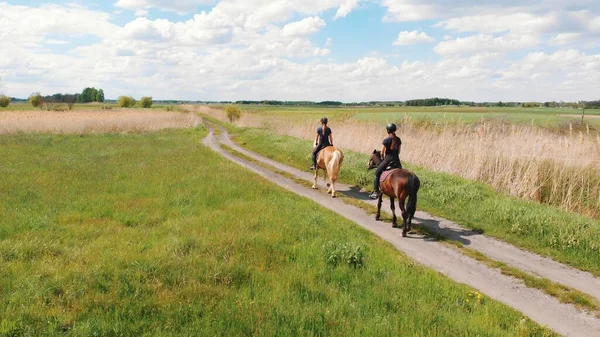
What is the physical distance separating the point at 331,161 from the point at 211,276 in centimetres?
817

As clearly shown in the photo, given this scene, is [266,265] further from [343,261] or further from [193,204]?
[193,204]

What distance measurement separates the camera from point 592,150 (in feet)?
44.5

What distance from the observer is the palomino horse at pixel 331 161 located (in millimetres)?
13617

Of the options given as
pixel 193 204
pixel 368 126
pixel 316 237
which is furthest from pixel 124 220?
pixel 368 126

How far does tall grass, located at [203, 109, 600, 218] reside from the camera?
1240 cm

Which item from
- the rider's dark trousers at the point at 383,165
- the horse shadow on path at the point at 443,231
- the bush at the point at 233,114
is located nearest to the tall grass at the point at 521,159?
the horse shadow on path at the point at 443,231

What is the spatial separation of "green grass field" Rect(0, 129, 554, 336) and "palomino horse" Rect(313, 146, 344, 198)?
2575 mm

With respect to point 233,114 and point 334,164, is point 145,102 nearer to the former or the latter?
point 233,114

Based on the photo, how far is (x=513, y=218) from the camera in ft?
31.9

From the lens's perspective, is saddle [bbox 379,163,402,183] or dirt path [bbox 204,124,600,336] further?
saddle [bbox 379,163,402,183]

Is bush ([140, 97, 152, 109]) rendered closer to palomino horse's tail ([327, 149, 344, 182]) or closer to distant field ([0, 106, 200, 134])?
distant field ([0, 106, 200, 134])

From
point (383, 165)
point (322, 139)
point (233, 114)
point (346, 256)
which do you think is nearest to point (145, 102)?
point (233, 114)

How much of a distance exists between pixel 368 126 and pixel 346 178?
1053 centimetres

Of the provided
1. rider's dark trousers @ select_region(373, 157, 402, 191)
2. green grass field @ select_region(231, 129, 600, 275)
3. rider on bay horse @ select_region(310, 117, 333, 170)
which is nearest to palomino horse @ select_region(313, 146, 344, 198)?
rider on bay horse @ select_region(310, 117, 333, 170)
